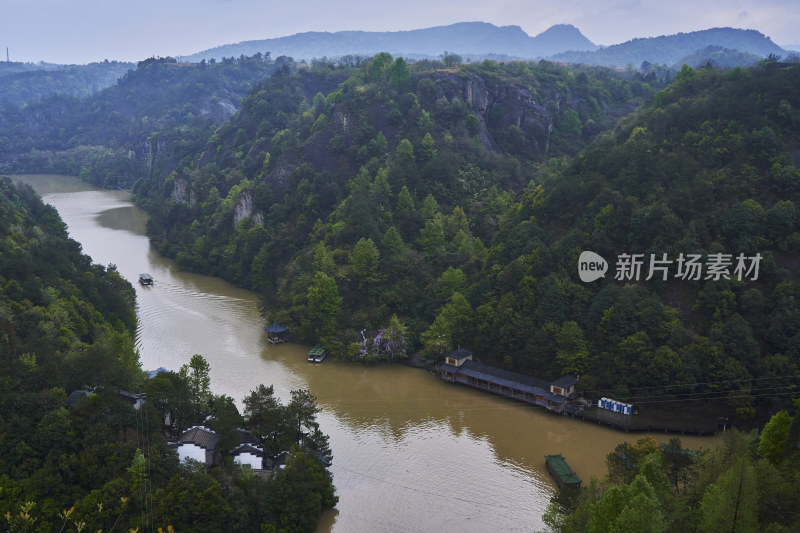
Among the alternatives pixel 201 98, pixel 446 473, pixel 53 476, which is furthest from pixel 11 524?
pixel 201 98

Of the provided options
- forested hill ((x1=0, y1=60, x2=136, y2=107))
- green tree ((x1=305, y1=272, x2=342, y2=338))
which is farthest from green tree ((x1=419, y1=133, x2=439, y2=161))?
forested hill ((x1=0, y1=60, x2=136, y2=107))

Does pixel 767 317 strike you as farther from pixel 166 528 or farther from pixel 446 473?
pixel 166 528

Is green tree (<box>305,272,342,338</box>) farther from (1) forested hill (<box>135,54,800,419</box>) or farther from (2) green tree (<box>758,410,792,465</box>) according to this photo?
(2) green tree (<box>758,410,792,465</box>)

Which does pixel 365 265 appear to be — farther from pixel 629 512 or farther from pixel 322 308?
pixel 629 512

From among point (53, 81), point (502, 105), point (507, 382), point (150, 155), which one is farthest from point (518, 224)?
point (53, 81)

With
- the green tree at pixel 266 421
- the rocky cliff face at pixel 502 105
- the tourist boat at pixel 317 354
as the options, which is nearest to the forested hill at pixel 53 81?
the rocky cliff face at pixel 502 105

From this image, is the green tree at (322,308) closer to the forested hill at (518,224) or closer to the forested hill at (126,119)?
the forested hill at (518,224)

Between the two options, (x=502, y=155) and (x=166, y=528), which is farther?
(x=502, y=155)
